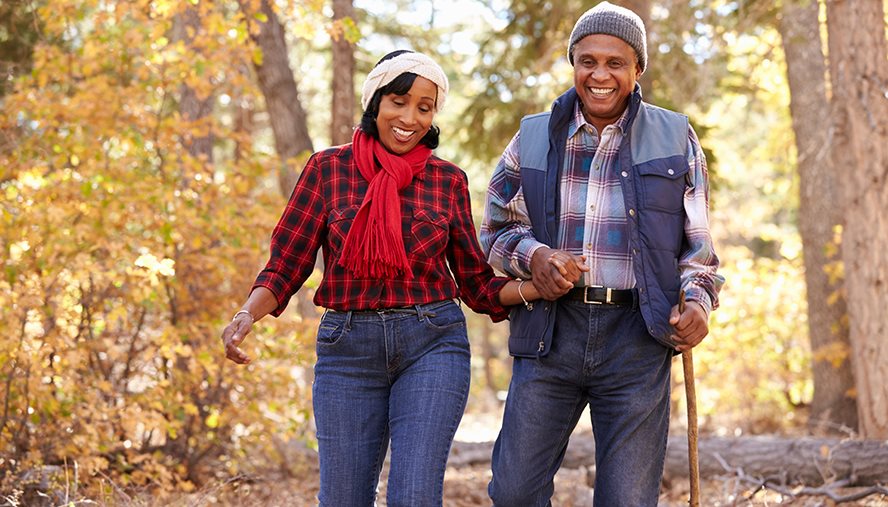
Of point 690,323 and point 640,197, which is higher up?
point 640,197

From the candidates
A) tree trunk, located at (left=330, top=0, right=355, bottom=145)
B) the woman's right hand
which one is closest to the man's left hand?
the woman's right hand

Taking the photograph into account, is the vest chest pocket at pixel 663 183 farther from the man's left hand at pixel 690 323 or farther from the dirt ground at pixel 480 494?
the dirt ground at pixel 480 494

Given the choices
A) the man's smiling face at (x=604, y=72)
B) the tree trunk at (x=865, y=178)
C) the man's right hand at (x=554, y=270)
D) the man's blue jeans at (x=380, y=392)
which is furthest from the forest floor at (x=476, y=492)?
the man's smiling face at (x=604, y=72)

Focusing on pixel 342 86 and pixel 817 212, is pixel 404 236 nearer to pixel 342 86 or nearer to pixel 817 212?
pixel 342 86

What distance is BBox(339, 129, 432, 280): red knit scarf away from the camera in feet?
12.0

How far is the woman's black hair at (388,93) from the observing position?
3805mm

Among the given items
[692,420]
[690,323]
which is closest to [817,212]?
[692,420]

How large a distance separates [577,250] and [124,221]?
4043 millimetres

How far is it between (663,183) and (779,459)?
14.4 feet

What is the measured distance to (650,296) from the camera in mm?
3590

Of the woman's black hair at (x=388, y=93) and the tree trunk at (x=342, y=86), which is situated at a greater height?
the tree trunk at (x=342, y=86)

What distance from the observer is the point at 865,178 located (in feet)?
25.1

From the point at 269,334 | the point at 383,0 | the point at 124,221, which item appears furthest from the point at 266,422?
the point at 383,0

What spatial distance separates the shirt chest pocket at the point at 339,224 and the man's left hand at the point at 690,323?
1237mm
